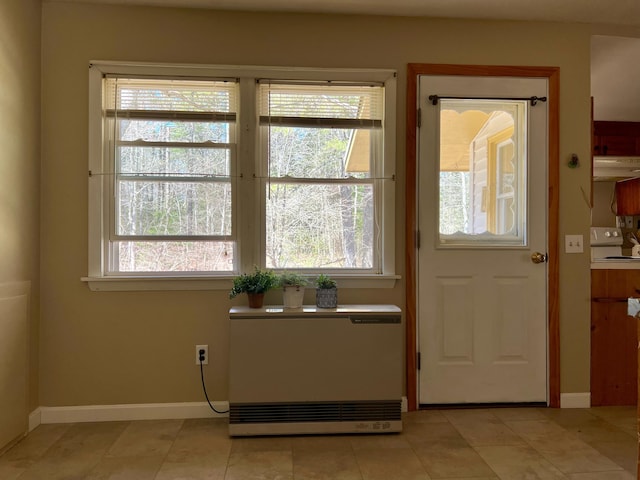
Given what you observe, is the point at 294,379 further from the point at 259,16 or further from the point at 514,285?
the point at 259,16

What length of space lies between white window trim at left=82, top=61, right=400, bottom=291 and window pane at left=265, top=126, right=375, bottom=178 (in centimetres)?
13

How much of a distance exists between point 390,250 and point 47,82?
86.0 inches

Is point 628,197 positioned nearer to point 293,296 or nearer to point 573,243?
point 573,243

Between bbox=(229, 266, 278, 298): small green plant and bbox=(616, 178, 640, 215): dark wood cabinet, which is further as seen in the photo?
bbox=(616, 178, 640, 215): dark wood cabinet

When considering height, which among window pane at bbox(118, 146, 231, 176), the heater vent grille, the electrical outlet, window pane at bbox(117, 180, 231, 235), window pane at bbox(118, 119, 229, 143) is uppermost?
window pane at bbox(118, 119, 229, 143)

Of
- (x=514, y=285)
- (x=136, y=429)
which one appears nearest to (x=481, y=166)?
(x=514, y=285)

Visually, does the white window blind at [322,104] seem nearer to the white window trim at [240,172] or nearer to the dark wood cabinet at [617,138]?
the white window trim at [240,172]

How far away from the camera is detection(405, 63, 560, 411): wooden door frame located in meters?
2.70

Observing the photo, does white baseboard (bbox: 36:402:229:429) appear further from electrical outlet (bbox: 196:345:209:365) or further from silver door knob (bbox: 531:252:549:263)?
silver door knob (bbox: 531:252:549:263)

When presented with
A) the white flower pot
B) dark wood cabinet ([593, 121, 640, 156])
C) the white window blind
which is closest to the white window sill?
the white flower pot

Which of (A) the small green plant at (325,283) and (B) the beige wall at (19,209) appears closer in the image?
(B) the beige wall at (19,209)

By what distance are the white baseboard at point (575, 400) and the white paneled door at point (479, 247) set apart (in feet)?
0.43

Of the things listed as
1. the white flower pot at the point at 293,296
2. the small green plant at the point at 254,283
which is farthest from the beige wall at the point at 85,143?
the white flower pot at the point at 293,296

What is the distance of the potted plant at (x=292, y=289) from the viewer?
7.96 feet
